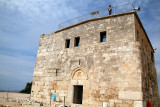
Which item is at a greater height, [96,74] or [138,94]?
[96,74]

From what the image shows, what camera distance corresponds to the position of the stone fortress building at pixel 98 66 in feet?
23.5

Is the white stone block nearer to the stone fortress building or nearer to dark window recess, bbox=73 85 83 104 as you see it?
the stone fortress building

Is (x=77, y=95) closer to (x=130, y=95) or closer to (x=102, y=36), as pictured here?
(x=130, y=95)

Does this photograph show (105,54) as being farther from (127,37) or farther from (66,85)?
(66,85)

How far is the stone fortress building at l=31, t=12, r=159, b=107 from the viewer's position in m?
7.15

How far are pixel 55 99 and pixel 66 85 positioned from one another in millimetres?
1204

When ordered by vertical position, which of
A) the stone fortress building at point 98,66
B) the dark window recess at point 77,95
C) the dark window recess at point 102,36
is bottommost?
the dark window recess at point 77,95

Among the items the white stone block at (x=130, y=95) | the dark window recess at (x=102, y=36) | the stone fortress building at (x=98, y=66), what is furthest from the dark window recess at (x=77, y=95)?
the dark window recess at (x=102, y=36)

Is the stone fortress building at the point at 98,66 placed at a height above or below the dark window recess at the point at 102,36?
below

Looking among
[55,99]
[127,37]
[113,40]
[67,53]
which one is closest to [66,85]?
[55,99]

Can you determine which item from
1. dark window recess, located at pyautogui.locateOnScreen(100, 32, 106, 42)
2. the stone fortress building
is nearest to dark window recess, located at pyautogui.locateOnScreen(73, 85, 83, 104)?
the stone fortress building

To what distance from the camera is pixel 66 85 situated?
907 centimetres

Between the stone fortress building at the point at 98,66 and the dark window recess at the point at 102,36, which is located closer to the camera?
the stone fortress building at the point at 98,66

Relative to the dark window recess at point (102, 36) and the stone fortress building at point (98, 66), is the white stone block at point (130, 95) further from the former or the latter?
the dark window recess at point (102, 36)
